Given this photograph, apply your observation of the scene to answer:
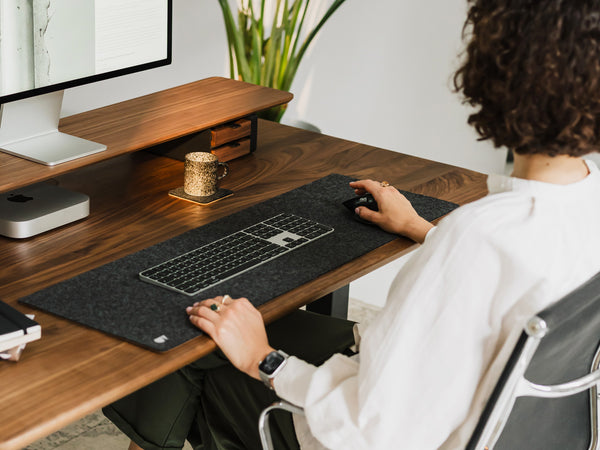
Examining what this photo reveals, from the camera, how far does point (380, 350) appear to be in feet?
3.40

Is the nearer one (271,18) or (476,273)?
(476,273)

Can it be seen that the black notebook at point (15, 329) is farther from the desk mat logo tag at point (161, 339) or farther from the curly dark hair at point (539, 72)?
the curly dark hair at point (539, 72)

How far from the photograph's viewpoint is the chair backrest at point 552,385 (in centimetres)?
97

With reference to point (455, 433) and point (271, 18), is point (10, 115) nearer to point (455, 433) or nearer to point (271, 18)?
point (455, 433)

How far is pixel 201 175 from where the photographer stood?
1725mm

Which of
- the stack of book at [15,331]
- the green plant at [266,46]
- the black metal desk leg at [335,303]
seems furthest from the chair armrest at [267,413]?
the green plant at [266,46]

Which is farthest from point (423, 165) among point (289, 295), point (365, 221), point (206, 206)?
point (289, 295)

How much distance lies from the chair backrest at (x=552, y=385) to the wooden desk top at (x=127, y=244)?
1.28 feet

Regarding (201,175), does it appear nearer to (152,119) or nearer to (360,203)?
(152,119)

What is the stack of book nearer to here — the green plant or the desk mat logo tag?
the desk mat logo tag

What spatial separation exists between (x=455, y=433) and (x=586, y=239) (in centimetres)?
31

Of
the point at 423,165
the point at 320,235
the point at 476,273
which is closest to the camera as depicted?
the point at 476,273

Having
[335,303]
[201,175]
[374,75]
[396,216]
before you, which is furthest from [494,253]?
[374,75]

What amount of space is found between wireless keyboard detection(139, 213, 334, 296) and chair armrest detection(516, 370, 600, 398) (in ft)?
1.79
